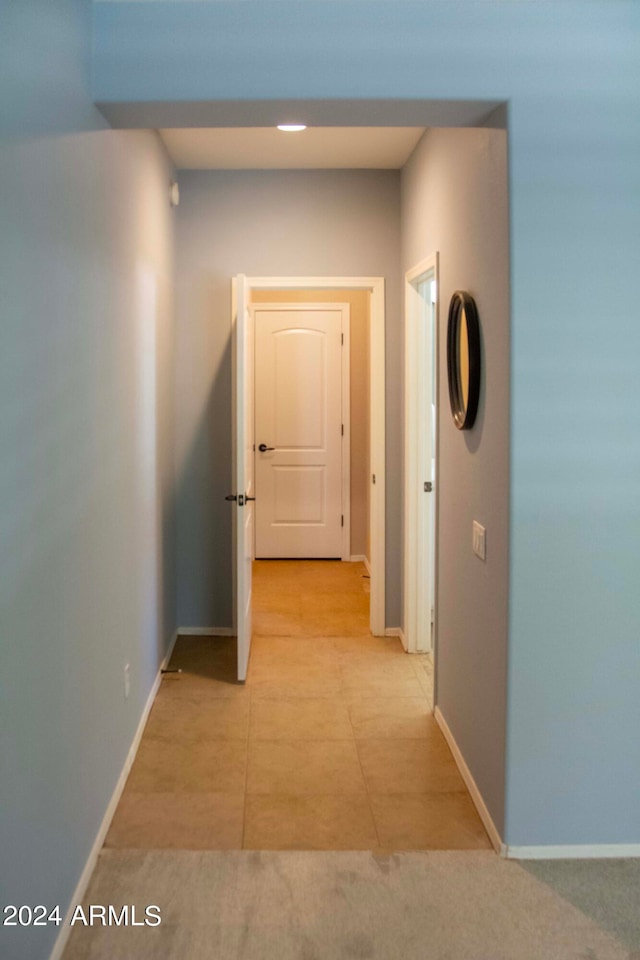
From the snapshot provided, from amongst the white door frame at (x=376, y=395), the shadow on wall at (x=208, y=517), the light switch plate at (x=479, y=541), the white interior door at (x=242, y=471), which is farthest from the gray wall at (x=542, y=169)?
the shadow on wall at (x=208, y=517)

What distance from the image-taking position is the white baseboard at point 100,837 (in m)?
2.06

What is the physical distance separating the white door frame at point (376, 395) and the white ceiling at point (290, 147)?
0.60 m

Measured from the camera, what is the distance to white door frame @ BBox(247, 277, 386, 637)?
4.56 metres

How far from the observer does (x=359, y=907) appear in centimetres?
225

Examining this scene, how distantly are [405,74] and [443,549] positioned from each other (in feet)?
5.94

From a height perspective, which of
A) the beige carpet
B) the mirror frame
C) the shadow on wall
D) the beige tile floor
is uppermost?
the mirror frame

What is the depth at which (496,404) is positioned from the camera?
255cm

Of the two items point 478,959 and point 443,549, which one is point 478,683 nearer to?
point 443,549

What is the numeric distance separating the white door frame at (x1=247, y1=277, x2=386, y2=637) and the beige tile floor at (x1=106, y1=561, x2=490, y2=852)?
0.98 feet

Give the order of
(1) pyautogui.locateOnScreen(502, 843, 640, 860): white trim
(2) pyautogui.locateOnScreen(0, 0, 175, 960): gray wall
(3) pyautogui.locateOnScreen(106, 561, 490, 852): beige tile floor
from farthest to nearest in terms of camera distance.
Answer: (3) pyautogui.locateOnScreen(106, 561, 490, 852): beige tile floor < (1) pyautogui.locateOnScreen(502, 843, 640, 860): white trim < (2) pyautogui.locateOnScreen(0, 0, 175, 960): gray wall

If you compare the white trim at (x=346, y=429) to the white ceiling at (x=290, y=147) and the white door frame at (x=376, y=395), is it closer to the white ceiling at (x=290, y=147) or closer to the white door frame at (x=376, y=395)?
the white door frame at (x=376, y=395)

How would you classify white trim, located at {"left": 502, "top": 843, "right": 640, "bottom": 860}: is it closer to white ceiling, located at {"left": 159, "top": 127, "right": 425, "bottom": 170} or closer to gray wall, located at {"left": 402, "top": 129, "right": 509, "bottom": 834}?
gray wall, located at {"left": 402, "top": 129, "right": 509, "bottom": 834}

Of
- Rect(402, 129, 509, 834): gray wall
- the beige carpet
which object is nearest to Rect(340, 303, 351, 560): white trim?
Rect(402, 129, 509, 834): gray wall

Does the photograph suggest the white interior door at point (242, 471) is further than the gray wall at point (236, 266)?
No
